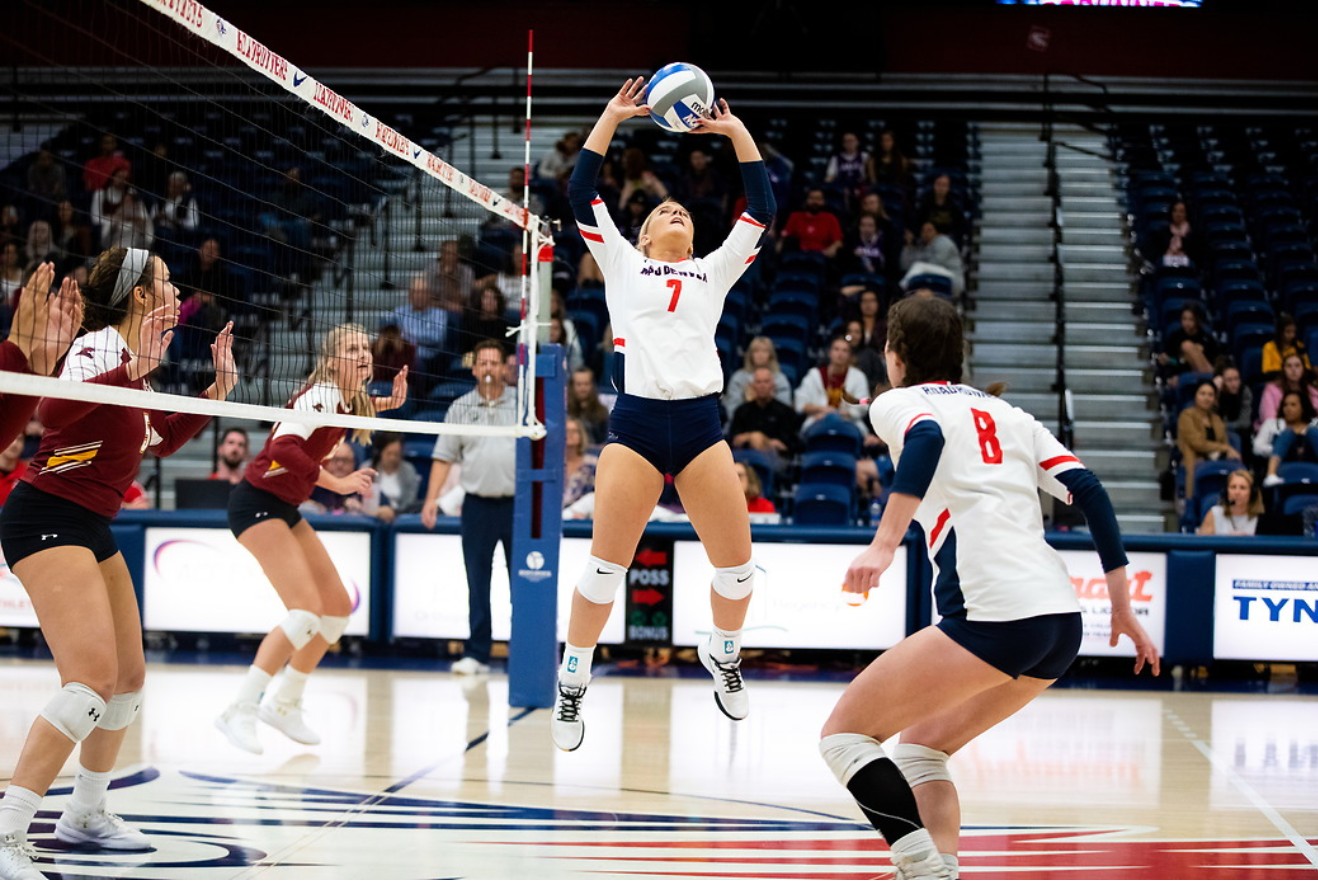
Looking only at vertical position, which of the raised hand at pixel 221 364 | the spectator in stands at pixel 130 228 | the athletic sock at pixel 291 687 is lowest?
the athletic sock at pixel 291 687

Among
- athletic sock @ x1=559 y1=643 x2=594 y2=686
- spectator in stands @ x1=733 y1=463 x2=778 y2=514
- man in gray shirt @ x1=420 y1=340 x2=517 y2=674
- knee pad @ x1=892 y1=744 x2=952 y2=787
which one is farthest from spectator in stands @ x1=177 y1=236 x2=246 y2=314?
knee pad @ x1=892 y1=744 x2=952 y2=787

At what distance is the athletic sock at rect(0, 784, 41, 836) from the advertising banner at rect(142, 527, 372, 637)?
250 inches

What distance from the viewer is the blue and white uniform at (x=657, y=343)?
574cm

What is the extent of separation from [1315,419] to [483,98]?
12.1m

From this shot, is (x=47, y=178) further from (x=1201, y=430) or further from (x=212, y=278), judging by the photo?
(x=1201, y=430)

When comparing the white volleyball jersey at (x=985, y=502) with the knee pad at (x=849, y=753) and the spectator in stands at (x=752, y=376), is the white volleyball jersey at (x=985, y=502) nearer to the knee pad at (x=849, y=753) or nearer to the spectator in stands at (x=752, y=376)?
the knee pad at (x=849, y=753)

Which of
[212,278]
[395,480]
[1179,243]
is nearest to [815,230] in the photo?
[1179,243]

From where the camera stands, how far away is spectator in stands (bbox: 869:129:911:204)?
17047 millimetres

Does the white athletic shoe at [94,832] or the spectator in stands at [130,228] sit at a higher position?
the spectator in stands at [130,228]

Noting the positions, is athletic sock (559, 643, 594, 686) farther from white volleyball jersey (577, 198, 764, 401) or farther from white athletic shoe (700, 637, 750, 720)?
white volleyball jersey (577, 198, 764, 401)

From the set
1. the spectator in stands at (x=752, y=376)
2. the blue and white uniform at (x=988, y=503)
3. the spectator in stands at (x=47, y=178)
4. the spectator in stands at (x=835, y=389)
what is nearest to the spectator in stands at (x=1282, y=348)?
the spectator in stands at (x=835, y=389)

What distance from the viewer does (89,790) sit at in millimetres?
5535

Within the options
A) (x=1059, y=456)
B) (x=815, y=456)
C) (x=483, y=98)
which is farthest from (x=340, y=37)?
(x=1059, y=456)

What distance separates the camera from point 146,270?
5.16 meters
